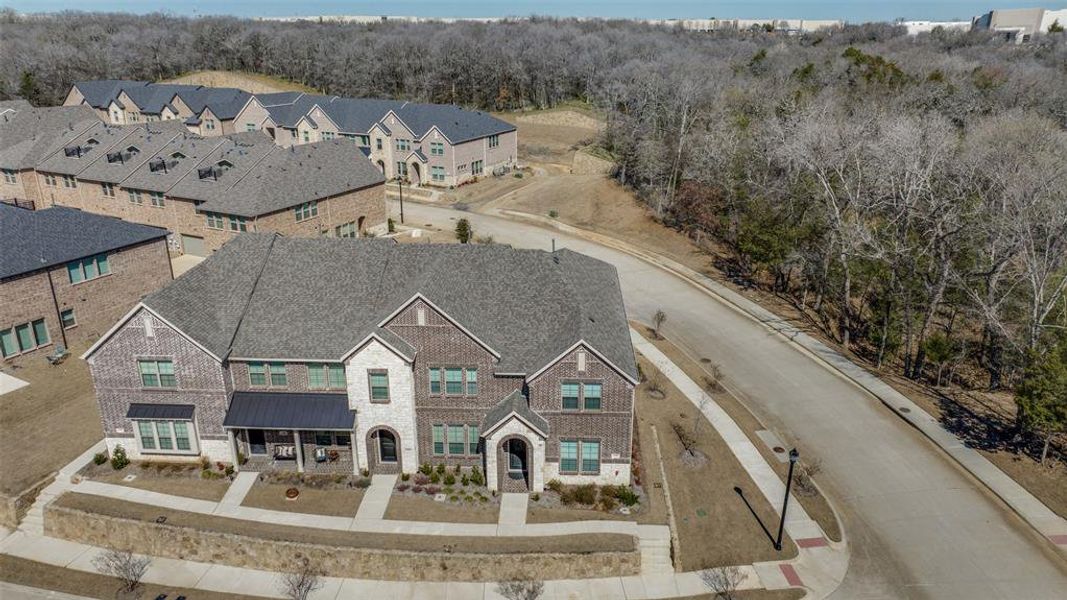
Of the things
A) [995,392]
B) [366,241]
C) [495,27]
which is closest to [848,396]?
[995,392]

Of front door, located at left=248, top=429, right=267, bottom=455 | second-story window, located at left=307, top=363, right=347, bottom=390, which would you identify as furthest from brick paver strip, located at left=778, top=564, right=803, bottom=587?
front door, located at left=248, top=429, right=267, bottom=455

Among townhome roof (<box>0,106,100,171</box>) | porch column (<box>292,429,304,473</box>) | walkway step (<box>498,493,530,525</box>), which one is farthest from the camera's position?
townhome roof (<box>0,106,100,171</box>)

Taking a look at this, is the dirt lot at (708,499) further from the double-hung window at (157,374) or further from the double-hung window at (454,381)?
the double-hung window at (157,374)

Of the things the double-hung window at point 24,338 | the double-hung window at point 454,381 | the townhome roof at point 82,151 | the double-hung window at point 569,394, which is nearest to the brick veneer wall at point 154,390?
the double-hung window at point 454,381

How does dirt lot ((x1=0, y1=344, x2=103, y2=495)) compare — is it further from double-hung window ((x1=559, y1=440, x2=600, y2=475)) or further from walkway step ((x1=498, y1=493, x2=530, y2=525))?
double-hung window ((x1=559, y1=440, x2=600, y2=475))

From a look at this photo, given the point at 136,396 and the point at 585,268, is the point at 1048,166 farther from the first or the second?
the point at 136,396

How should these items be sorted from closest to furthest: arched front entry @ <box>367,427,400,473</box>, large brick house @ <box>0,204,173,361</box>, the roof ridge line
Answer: the roof ridge line < arched front entry @ <box>367,427,400,473</box> < large brick house @ <box>0,204,173,361</box>

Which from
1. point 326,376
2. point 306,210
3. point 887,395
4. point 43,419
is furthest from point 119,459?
point 887,395
